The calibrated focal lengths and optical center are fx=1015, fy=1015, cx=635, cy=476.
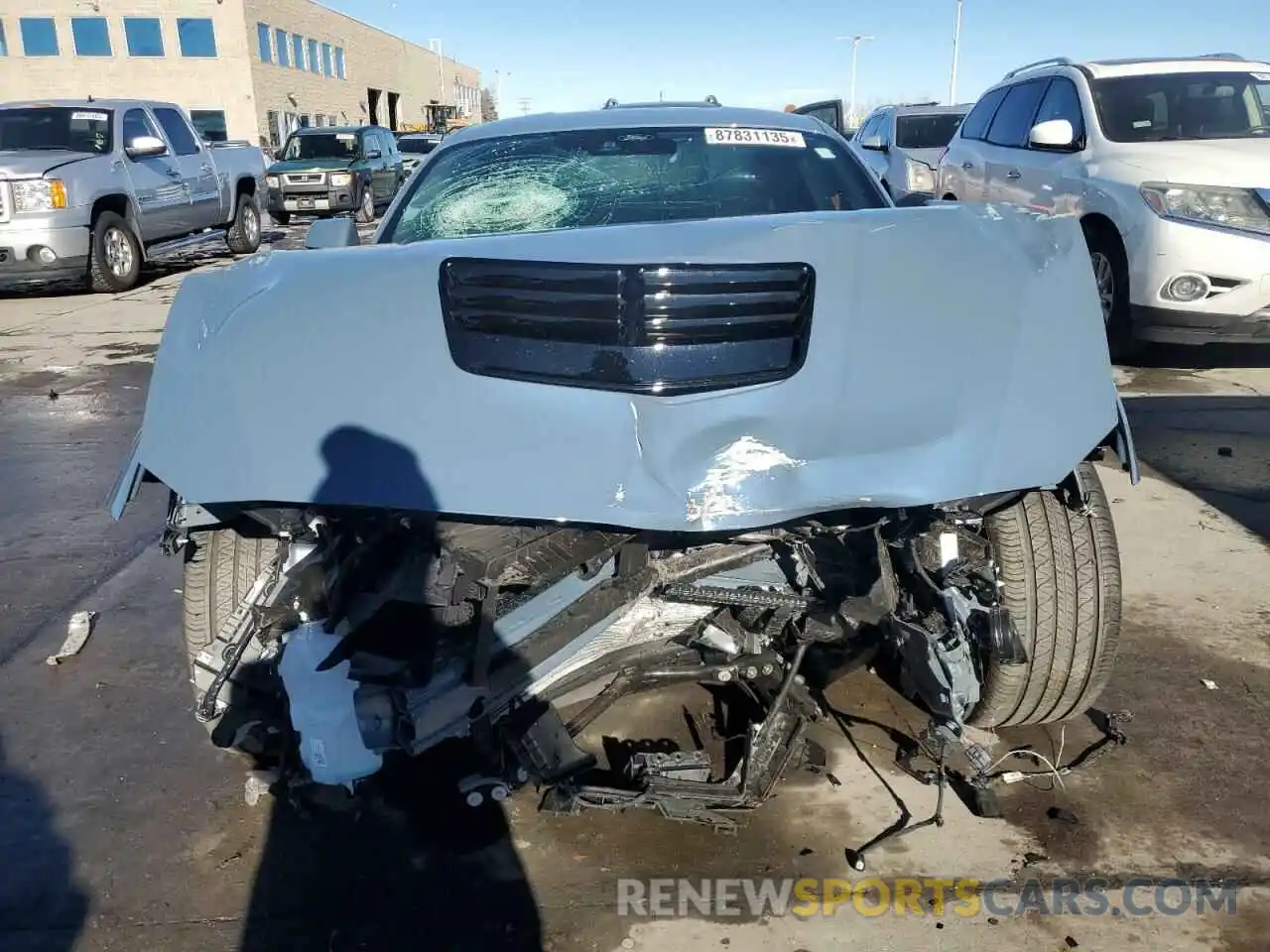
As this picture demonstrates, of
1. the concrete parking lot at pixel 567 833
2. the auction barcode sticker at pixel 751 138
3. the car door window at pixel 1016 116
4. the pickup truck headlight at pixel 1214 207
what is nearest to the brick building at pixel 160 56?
the car door window at pixel 1016 116

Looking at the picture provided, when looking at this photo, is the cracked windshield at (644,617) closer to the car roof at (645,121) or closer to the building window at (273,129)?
the car roof at (645,121)

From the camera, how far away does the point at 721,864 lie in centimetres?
239

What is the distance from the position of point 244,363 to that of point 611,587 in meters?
0.95

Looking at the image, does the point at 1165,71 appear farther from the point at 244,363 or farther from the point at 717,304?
the point at 244,363

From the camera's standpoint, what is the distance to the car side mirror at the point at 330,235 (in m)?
3.16

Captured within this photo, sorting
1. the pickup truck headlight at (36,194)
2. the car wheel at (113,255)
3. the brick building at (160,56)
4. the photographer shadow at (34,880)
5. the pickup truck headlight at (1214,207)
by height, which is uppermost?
the brick building at (160,56)

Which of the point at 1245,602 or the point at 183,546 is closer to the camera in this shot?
the point at 183,546

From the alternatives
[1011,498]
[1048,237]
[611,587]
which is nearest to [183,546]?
[611,587]

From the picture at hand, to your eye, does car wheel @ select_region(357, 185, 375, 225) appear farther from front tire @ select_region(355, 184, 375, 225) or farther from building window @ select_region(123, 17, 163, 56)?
building window @ select_region(123, 17, 163, 56)

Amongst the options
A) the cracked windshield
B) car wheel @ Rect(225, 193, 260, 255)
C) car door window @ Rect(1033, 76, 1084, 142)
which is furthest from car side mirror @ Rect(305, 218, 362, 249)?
car wheel @ Rect(225, 193, 260, 255)

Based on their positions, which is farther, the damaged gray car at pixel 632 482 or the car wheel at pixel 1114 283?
the car wheel at pixel 1114 283

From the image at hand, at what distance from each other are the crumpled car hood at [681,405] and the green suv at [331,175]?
16055 millimetres

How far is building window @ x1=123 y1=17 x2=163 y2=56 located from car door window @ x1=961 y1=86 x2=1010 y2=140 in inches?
1621

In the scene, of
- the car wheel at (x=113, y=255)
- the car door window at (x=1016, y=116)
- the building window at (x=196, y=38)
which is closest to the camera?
the car door window at (x=1016, y=116)
